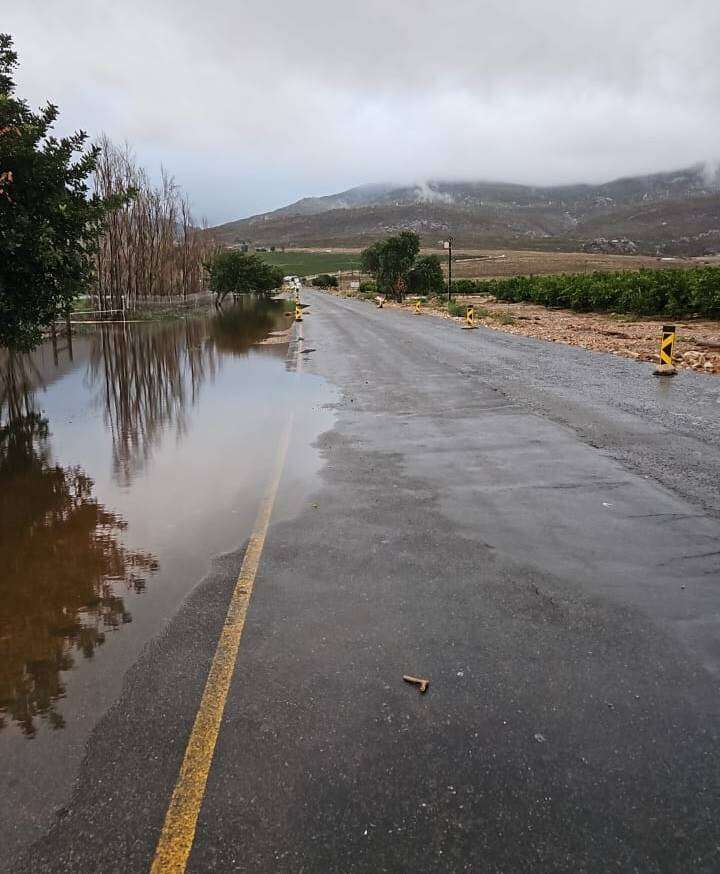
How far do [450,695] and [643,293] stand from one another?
33771 mm

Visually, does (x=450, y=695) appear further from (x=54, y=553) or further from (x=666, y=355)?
(x=666, y=355)

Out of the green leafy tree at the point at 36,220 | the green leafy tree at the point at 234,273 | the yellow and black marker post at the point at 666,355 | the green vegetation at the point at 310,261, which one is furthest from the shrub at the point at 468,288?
the green vegetation at the point at 310,261

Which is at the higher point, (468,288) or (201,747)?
(468,288)

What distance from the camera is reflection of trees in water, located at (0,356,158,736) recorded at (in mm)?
3533

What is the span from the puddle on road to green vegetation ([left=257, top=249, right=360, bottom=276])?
478 feet

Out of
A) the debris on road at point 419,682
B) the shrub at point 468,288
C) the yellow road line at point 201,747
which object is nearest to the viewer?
the yellow road line at point 201,747

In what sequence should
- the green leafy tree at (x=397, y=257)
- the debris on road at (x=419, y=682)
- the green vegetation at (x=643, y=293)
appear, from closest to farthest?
1. the debris on road at (x=419, y=682)
2. the green vegetation at (x=643, y=293)
3. the green leafy tree at (x=397, y=257)

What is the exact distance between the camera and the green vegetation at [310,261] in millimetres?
161375

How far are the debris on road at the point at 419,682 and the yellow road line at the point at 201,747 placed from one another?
38.1 inches

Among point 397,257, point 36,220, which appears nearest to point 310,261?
point 397,257

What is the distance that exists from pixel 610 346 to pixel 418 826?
20.6 m

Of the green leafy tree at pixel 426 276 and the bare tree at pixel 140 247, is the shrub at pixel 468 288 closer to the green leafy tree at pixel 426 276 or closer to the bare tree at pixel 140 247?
the green leafy tree at pixel 426 276

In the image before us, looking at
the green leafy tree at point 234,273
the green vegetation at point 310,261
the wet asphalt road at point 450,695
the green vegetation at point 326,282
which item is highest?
the green vegetation at point 310,261

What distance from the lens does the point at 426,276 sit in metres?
66.4
